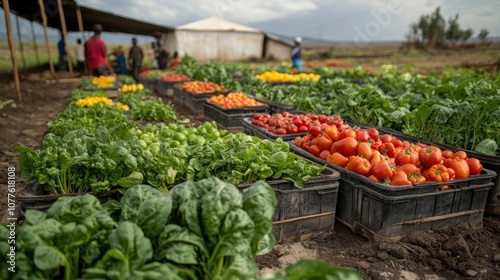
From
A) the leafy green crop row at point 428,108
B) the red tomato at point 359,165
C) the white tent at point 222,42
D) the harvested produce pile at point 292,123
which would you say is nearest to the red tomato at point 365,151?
the red tomato at point 359,165

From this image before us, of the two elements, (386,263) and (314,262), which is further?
(386,263)

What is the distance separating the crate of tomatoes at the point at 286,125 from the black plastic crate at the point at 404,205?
1519 millimetres

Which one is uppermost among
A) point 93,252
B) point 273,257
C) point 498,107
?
point 498,107

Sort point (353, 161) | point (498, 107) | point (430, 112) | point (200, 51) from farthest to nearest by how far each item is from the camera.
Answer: point (200, 51) < point (430, 112) < point (498, 107) < point (353, 161)

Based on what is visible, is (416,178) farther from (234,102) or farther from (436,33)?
(436,33)

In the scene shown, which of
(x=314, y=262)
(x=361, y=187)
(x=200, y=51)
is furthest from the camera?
(x=200, y=51)

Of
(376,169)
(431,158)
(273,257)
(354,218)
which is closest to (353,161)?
(376,169)

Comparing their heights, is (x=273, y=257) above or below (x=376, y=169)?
below

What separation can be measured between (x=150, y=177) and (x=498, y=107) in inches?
181

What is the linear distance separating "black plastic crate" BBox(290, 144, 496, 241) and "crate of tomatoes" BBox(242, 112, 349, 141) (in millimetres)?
1519

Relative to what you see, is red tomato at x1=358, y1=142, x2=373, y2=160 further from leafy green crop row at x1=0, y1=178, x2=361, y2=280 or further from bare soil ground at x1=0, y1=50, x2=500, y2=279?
leafy green crop row at x1=0, y1=178, x2=361, y2=280

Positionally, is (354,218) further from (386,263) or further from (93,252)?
(93,252)

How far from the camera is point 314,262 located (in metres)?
1.95

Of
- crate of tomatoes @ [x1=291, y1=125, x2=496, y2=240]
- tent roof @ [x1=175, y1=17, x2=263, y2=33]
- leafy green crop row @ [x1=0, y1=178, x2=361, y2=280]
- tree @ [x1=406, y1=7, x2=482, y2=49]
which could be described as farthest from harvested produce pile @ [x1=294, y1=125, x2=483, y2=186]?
tree @ [x1=406, y1=7, x2=482, y2=49]
